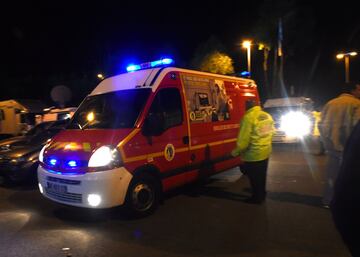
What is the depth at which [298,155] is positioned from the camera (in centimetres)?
1222

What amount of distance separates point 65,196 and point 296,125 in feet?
34.7

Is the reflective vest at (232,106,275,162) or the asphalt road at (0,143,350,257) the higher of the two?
the reflective vest at (232,106,275,162)

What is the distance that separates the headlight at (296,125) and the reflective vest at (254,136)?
8.21m

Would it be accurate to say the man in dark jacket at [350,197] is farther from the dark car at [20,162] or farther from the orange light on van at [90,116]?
the dark car at [20,162]

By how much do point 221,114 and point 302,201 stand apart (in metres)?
2.50

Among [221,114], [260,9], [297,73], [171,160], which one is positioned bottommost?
[171,160]

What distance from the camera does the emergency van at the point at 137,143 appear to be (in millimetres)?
5406

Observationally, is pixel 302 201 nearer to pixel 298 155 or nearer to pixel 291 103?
pixel 298 155

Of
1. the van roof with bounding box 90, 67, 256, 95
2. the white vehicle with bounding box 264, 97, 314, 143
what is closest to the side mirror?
the van roof with bounding box 90, 67, 256, 95

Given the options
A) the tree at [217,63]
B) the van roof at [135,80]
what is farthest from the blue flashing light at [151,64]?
the tree at [217,63]

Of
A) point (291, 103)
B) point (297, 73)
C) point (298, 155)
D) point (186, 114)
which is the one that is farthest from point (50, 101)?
point (186, 114)

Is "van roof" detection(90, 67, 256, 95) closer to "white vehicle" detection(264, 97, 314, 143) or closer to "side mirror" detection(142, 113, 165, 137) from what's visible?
"side mirror" detection(142, 113, 165, 137)

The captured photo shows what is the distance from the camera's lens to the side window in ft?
20.3

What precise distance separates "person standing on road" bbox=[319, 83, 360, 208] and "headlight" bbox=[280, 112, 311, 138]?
27.5ft
